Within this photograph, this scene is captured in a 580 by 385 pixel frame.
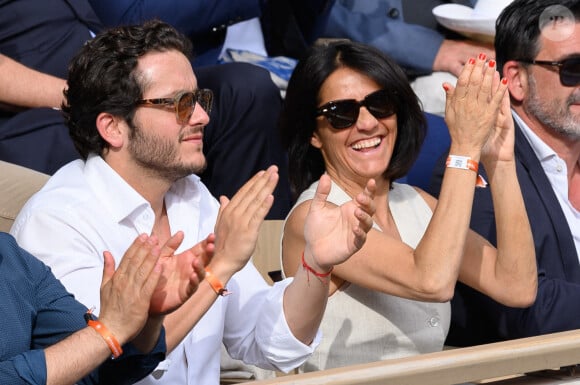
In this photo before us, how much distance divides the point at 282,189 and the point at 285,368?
1.16 m

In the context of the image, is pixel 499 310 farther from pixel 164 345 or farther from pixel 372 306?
pixel 164 345

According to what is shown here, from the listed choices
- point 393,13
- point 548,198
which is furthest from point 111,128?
point 393,13

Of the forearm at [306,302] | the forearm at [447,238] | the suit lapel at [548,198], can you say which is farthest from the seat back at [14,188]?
the suit lapel at [548,198]

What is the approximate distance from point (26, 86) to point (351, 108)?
1.03 meters

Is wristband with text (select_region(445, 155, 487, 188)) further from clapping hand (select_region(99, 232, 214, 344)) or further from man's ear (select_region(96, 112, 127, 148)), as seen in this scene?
clapping hand (select_region(99, 232, 214, 344))

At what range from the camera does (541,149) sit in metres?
3.48

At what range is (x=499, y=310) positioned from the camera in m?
3.20

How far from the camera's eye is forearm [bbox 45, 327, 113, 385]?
1935 millimetres

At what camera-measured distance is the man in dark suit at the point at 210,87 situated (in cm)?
341

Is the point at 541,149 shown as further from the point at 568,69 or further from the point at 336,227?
the point at 336,227

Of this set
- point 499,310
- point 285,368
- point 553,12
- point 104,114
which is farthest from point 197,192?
point 553,12

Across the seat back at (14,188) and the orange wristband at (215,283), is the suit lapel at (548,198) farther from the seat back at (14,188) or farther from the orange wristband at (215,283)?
the seat back at (14,188)

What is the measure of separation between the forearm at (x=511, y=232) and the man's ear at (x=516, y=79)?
68 centimetres

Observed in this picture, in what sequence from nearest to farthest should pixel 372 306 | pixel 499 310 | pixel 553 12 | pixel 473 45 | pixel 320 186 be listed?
pixel 320 186 < pixel 372 306 < pixel 499 310 < pixel 553 12 < pixel 473 45
